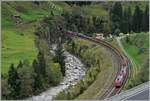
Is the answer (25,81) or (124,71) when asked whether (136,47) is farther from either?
(25,81)

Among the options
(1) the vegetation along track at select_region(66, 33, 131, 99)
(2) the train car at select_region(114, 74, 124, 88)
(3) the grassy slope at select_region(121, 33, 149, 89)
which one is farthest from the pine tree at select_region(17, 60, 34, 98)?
(3) the grassy slope at select_region(121, 33, 149, 89)

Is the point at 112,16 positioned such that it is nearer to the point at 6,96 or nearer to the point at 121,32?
the point at 121,32

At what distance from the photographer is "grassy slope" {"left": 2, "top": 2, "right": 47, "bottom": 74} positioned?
62609 mm

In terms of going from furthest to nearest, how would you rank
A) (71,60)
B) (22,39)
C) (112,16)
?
(112,16) → (22,39) → (71,60)

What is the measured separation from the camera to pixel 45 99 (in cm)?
4928

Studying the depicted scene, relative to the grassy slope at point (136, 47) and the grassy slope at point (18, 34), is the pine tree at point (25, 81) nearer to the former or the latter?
the grassy slope at point (18, 34)

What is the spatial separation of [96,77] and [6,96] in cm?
1069

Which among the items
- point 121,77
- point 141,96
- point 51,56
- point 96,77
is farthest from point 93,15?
point 141,96

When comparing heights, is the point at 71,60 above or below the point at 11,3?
below

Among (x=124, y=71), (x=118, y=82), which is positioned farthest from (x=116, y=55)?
(x=118, y=82)

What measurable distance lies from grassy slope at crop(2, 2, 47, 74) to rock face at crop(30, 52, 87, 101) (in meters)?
4.81

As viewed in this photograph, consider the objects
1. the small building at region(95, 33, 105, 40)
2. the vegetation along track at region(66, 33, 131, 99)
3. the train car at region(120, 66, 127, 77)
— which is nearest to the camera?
the vegetation along track at region(66, 33, 131, 99)

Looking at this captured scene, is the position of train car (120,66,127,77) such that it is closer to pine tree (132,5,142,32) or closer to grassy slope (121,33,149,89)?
grassy slope (121,33,149,89)

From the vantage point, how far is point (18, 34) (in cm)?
7888
